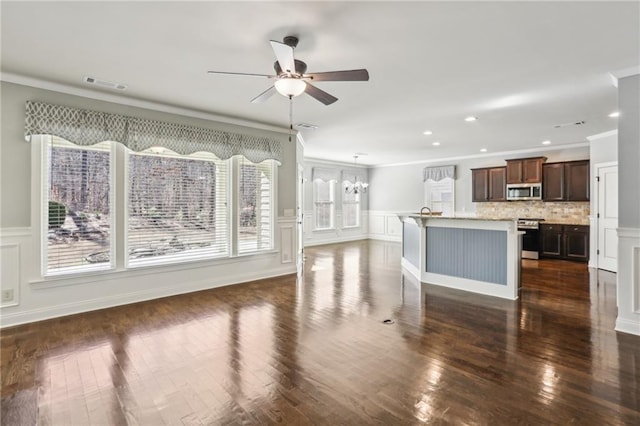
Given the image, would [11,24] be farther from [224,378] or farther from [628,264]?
[628,264]

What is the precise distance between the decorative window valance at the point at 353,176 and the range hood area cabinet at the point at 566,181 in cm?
553

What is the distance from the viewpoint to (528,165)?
784 cm

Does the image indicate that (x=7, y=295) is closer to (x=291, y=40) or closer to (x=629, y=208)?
(x=291, y=40)

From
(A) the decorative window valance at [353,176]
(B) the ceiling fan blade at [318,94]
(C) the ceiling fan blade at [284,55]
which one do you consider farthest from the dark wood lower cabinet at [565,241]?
(C) the ceiling fan blade at [284,55]

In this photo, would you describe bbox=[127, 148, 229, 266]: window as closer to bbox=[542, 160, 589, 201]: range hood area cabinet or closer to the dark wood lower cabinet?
the dark wood lower cabinet

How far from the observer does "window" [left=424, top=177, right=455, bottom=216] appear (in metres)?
9.68

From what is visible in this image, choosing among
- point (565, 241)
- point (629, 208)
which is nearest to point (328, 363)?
point (629, 208)

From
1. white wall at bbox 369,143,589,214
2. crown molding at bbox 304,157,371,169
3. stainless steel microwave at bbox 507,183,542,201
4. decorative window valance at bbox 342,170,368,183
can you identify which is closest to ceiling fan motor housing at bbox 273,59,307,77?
crown molding at bbox 304,157,371,169

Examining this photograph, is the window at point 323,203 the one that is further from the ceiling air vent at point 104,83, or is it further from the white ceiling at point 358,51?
the ceiling air vent at point 104,83

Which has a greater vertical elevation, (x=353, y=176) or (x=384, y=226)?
(x=353, y=176)

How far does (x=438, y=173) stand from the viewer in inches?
389

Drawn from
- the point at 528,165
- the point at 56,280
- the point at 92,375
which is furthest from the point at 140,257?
the point at 528,165

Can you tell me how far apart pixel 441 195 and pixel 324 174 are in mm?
3697

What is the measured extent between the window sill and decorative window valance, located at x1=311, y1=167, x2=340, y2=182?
5.01 m
